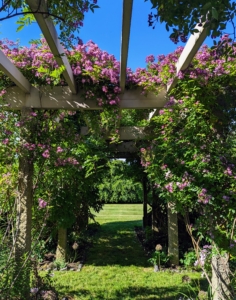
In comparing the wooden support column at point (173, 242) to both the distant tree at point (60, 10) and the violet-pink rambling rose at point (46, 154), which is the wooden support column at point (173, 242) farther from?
the distant tree at point (60, 10)

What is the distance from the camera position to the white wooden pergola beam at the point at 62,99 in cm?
336

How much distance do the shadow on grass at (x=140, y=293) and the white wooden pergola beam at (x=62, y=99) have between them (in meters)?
2.28

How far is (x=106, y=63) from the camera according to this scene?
3.09 metres

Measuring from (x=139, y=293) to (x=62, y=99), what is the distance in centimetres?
262

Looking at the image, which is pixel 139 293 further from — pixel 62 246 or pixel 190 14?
pixel 190 14

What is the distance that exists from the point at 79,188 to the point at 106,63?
108 inches

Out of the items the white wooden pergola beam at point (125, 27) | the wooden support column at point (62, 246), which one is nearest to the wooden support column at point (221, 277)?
the white wooden pergola beam at point (125, 27)

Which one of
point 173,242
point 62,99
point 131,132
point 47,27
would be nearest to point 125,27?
point 47,27

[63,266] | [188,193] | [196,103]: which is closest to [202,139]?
[196,103]

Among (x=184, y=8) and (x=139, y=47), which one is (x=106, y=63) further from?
(x=184, y=8)

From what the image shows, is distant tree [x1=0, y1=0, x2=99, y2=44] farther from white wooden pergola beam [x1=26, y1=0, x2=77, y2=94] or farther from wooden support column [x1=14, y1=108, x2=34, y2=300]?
wooden support column [x1=14, y1=108, x2=34, y2=300]

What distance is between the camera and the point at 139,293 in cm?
374

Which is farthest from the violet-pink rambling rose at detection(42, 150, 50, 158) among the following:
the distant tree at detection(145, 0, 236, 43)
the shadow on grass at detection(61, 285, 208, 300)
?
the distant tree at detection(145, 0, 236, 43)

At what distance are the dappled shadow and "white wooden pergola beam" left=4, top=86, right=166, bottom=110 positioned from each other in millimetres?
2280
